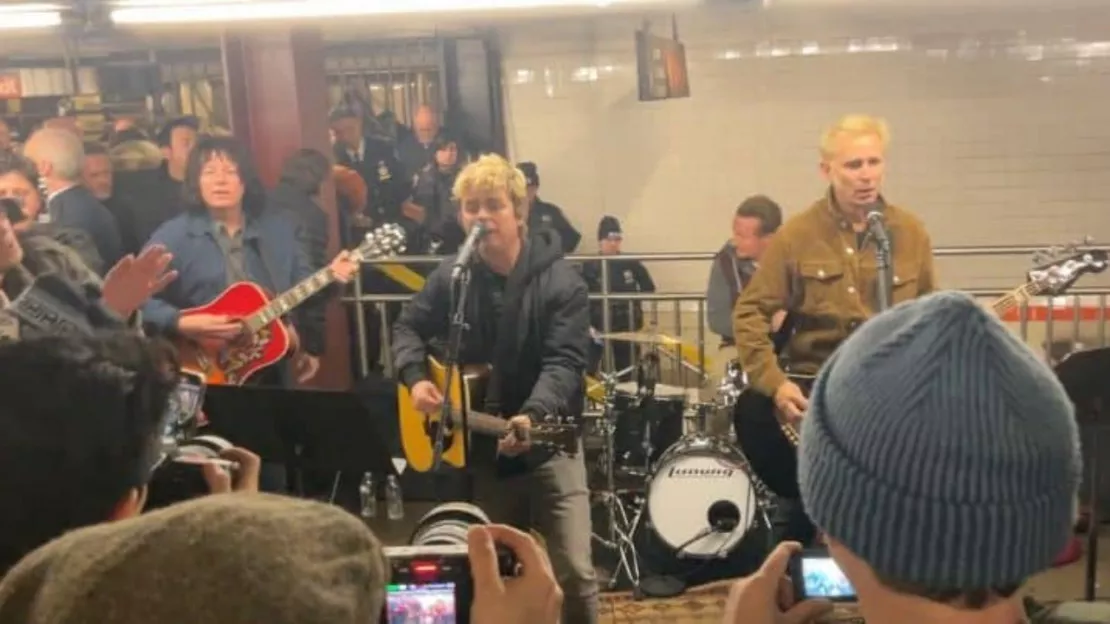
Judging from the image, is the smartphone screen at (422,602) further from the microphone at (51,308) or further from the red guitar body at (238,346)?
the red guitar body at (238,346)

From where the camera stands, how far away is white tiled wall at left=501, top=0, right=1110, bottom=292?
6.51m

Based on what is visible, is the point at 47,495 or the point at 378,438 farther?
the point at 378,438

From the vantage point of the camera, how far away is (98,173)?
17.7ft

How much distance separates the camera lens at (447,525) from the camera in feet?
6.20

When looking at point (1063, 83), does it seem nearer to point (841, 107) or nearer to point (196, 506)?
point (841, 107)

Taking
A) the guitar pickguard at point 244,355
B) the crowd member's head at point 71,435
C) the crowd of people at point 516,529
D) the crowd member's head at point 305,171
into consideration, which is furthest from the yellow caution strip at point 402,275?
the crowd member's head at point 71,435

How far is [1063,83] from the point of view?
21.3 ft

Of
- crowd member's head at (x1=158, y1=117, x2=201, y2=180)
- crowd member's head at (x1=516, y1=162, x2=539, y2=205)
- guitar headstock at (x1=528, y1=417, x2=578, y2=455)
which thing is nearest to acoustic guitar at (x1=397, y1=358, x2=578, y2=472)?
guitar headstock at (x1=528, y1=417, x2=578, y2=455)

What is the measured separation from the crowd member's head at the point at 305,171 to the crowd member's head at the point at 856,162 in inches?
105

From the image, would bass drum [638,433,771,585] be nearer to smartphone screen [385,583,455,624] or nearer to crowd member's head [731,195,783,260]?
crowd member's head [731,195,783,260]

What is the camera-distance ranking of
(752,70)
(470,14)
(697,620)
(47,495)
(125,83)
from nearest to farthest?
(47,495) < (697,620) < (125,83) < (470,14) < (752,70)

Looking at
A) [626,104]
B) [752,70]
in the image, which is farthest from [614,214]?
[752,70]

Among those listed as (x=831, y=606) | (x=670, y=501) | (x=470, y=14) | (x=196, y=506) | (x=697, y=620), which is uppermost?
(x=470, y=14)

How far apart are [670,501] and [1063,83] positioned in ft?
12.2
